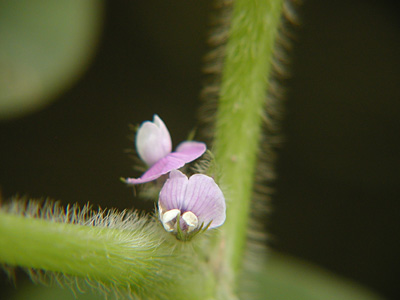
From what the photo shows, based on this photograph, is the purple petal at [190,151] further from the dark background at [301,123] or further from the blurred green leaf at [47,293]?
the dark background at [301,123]

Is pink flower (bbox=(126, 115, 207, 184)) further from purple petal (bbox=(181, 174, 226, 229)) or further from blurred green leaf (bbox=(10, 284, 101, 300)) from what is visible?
blurred green leaf (bbox=(10, 284, 101, 300))

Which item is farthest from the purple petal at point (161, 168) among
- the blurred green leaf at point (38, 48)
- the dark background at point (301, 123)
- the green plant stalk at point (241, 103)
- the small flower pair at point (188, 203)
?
the dark background at point (301, 123)

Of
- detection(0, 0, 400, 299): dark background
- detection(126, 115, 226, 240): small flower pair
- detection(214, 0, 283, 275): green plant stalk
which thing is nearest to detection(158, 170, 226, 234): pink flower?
detection(126, 115, 226, 240): small flower pair

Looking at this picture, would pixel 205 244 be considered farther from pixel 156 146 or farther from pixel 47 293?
pixel 47 293

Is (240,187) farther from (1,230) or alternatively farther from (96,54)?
(96,54)

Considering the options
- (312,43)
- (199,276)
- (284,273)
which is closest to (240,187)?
(199,276)

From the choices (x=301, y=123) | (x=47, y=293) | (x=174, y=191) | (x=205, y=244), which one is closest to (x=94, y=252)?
(x=174, y=191)
